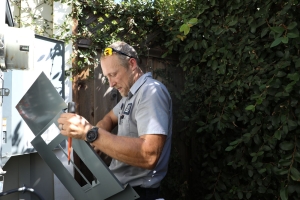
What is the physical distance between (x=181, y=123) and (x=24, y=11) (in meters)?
2.08

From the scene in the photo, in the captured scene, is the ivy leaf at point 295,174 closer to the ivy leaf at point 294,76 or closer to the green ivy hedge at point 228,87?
the green ivy hedge at point 228,87

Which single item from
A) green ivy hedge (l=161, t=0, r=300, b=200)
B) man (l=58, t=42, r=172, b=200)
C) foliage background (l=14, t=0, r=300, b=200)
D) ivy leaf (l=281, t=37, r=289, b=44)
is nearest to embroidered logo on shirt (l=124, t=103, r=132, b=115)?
man (l=58, t=42, r=172, b=200)

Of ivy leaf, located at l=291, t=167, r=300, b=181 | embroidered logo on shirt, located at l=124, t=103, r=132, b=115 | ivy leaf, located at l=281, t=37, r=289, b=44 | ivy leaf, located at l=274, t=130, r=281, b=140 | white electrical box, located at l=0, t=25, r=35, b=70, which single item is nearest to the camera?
white electrical box, located at l=0, t=25, r=35, b=70

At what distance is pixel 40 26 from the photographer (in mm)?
3010

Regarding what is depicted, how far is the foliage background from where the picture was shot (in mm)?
2734

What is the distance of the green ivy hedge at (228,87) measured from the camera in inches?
107

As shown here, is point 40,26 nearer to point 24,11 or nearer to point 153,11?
point 24,11

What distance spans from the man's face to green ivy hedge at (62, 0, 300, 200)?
0.62 metres

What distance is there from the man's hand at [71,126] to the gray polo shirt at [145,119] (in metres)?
0.33

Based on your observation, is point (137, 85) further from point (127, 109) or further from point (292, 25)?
point (292, 25)

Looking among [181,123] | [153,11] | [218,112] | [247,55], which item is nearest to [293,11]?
[247,55]

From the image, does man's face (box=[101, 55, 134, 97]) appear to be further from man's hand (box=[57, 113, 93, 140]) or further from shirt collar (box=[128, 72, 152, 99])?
man's hand (box=[57, 113, 93, 140])

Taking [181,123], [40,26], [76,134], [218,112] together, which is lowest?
[181,123]

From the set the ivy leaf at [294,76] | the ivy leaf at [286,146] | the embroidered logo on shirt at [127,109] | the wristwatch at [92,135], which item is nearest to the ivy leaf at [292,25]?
the ivy leaf at [294,76]
